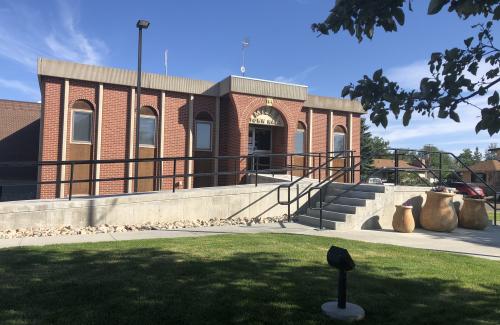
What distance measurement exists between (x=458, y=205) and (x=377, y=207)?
3177 millimetres

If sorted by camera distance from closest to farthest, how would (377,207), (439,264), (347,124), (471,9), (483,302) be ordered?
(471,9) < (483,302) < (439,264) < (377,207) < (347,124)

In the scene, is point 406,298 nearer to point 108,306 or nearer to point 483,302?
point 483,302

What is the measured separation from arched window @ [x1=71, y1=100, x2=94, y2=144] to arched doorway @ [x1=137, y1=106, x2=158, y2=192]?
6.13 feet

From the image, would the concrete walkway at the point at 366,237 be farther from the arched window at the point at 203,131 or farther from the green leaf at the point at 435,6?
the arched window at the point at 203,131

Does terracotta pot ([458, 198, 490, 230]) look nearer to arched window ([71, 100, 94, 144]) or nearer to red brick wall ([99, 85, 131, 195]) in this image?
red brick wall ([99, 85, 131, 195])

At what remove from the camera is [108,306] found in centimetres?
427

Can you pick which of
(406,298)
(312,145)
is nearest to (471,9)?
(406,298)

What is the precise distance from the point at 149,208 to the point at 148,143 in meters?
6.78

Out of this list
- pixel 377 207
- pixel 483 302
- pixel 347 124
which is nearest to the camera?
pixel 483 302

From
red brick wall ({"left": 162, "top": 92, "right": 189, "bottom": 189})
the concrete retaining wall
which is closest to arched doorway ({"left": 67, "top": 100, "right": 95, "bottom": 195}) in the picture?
red brick wall ({"left": 162, "top": 92, "right": 189, "bottom": 189})

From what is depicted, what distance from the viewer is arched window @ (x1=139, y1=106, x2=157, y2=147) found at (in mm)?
16938

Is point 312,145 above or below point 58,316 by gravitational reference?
above

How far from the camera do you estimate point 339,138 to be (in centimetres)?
2155

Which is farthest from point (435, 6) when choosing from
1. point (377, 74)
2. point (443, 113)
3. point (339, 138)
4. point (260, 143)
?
point (339, 138)
